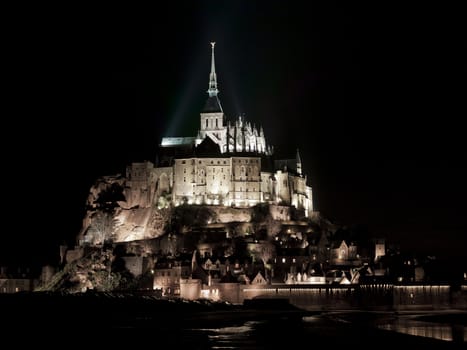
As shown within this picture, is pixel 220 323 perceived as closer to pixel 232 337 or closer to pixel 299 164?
pixel 232 337

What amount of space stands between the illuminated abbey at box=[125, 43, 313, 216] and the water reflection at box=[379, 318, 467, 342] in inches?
1512

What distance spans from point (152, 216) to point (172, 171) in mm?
6562

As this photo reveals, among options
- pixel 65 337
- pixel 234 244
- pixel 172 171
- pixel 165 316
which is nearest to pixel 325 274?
pixel 234 244

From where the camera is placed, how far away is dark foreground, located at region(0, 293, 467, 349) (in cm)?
4628

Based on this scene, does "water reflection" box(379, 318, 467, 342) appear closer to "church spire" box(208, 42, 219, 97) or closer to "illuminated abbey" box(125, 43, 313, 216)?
"illuminated abbey" box(125, 43, 313, 216)

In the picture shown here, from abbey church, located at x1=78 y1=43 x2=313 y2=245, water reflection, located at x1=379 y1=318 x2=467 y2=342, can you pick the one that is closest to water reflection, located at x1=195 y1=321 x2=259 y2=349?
water reflection, located at x1=379 y1=318 x2=467 y2=342

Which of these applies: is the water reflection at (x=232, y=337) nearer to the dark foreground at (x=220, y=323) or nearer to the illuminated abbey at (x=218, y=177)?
the dark foreground at (x=220, y=323)

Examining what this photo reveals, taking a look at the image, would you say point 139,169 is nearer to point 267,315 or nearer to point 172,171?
point 172,171

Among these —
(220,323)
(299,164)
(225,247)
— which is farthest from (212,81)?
(220,323)

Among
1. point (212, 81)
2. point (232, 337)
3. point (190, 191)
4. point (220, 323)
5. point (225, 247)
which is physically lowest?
point (232, 337)

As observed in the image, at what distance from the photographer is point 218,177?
96.6 m

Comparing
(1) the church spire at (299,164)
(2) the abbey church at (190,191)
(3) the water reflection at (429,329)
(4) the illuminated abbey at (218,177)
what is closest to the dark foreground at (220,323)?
(3) the water reflection at (429,329)

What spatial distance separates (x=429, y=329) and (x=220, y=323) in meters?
14.2

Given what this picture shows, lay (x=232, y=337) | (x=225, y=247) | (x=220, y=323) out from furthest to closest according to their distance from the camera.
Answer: (x=225, y=247) → (x=220, y=323) → (x=232, y=337)
